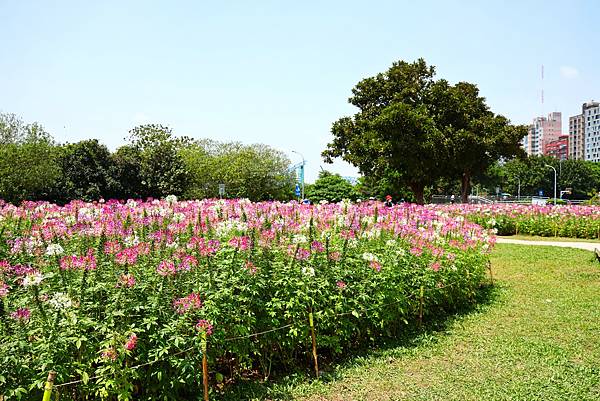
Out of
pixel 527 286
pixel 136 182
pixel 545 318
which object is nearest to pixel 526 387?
pixel 545 318

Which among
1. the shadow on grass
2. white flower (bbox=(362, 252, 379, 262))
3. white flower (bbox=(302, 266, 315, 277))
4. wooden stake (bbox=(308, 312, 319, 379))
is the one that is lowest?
the shadow on grass

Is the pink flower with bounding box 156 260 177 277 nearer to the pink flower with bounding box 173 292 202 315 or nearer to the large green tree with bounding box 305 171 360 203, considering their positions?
the pink flower with bounding box 173 292 202 315

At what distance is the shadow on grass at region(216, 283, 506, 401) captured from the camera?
14.0 feet

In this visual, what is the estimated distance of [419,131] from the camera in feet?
85.8

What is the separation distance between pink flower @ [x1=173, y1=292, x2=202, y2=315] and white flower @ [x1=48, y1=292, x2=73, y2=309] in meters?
0.67

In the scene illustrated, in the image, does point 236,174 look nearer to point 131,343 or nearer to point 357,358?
point 357,358

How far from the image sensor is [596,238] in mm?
18859

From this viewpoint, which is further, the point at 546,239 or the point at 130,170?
the point at 130,170

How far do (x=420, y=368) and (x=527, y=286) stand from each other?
5072mm

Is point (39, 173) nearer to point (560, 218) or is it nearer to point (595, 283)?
point (560, 218)

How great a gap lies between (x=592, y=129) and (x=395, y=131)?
423ft

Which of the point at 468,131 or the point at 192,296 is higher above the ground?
the point at 468,131

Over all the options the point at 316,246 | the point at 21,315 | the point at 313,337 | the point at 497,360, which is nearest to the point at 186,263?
the point at 21,315

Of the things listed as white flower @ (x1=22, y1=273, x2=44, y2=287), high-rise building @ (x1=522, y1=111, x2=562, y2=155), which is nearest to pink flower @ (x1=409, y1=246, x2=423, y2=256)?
white flower @ (x1=22, y1=273, x2=44, y2=287)
